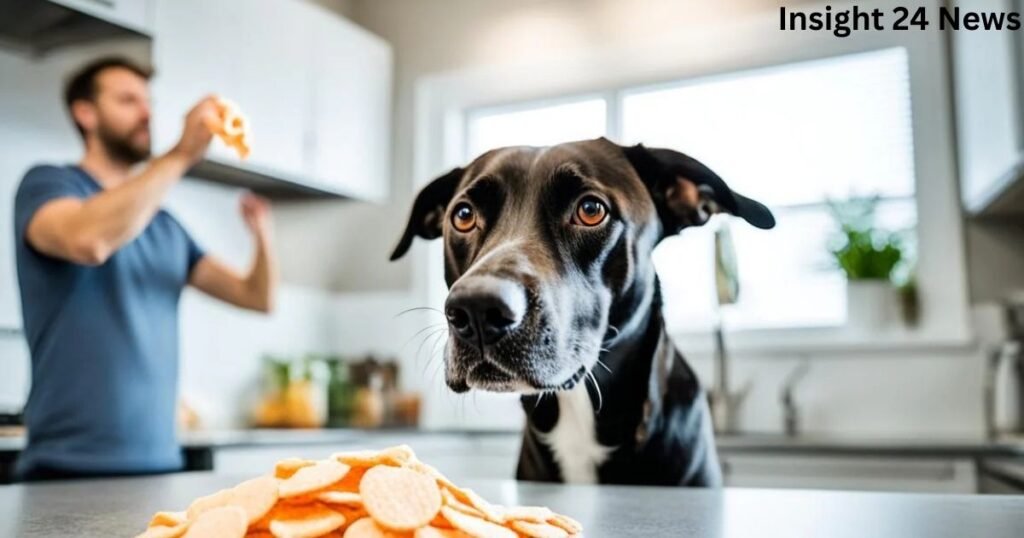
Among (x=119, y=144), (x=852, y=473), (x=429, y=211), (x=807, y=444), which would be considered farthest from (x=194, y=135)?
(x=852, y=473)

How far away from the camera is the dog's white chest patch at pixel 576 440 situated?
1.14 metres

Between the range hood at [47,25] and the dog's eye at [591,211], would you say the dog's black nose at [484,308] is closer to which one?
the dog's eye at [591,211]

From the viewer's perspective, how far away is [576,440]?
1.17 metres

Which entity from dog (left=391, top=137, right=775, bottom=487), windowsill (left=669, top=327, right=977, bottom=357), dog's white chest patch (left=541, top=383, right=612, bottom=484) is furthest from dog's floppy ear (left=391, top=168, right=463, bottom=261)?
windowsill (left=669, top=327, right=977, bottom=357)

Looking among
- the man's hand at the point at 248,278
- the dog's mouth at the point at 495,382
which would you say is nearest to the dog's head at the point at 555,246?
the dog's mouth at the point at 495,382

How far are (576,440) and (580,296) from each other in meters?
0.32

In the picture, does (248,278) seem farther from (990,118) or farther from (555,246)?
(990,118)

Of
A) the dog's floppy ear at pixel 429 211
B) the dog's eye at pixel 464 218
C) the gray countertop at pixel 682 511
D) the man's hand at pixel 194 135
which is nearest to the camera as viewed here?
the gray countertop at pixel 682 511

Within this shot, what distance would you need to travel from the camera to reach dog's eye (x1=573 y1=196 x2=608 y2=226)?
3.04ft

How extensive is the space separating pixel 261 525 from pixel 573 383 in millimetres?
355

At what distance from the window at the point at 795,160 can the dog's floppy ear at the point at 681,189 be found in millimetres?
1502

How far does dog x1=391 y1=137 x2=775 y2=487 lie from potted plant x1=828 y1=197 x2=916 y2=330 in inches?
71.6

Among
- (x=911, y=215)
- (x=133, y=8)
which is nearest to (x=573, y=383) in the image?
(x=133, y=8)

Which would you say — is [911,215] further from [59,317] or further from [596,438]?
[59,317]
